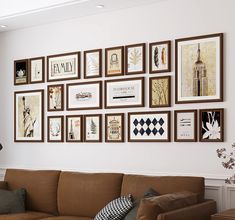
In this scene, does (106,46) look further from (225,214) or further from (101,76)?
(225,214)

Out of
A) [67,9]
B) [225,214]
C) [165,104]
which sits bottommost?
[225,214]

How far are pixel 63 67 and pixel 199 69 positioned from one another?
1.70 metres

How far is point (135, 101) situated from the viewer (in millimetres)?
5309

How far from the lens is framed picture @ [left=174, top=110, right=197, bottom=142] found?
4.91 m

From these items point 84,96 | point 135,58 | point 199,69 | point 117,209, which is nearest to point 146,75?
point 135,58

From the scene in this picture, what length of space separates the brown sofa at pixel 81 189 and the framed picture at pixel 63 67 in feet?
3.60

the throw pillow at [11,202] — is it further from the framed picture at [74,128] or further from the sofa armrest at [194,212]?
the sofa armrest at [194,212]

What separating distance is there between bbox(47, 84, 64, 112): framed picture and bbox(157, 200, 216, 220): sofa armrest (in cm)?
218

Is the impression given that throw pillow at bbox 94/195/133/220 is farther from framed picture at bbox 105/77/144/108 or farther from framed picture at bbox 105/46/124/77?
framed picture at bbox 105/46/124/77

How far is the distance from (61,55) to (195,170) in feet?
6.84

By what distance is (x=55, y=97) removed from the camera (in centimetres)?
597

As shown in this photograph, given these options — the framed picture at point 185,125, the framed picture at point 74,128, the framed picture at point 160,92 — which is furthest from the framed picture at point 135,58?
the framed picture at point 74,128

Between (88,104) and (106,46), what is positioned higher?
(106,46)

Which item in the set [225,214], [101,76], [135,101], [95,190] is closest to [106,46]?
[101,76]
